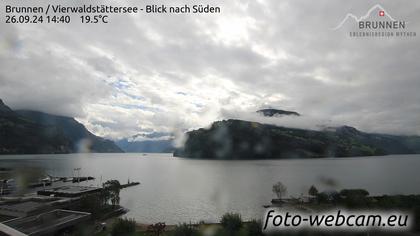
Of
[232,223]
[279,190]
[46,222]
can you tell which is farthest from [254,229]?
[279,190]

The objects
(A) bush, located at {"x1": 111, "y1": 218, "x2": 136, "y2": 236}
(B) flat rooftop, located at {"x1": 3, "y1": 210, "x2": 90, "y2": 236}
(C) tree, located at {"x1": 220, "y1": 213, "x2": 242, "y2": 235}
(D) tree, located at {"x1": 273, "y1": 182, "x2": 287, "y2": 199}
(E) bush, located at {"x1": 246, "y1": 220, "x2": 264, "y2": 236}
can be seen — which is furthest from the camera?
(D) tree, located at {"x1": 273, "y1": 182, "x2": 287, "y2": 199}

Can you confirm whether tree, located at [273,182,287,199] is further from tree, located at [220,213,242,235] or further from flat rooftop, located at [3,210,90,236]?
flat rooftop, located at [3,210,90,236]

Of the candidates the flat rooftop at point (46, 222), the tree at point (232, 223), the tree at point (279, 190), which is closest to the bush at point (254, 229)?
the tree at point (232, 223)

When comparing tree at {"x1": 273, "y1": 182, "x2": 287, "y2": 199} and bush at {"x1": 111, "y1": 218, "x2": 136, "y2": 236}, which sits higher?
bush at {"x1": 111, "y1": 218, "x2": 136, "y2": 236}

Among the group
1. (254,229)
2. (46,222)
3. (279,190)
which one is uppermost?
(254,229)

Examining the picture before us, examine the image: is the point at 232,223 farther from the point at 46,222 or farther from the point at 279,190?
the point at 279,190

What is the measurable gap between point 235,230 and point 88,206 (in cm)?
4416

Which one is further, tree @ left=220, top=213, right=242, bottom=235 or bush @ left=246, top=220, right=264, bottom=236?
tree @ left=220, top=213, right=242, bottom=235

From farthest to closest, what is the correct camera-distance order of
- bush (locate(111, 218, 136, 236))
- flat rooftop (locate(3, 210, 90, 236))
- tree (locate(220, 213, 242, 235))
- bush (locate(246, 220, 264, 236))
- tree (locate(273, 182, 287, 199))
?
tree (locate(273, 182, 287, 199)) → tree (locate(220, 213, 242, 235)) → flat rooftop (locate(3, 210, 90, 236)) → bush (locate(111, 218, 136, 236)) → bush (locate(246, 220, 264, 236))

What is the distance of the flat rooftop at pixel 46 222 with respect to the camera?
126ft

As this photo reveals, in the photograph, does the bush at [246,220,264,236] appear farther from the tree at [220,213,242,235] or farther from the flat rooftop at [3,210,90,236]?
the flat rooftop at [3,210,90,236]

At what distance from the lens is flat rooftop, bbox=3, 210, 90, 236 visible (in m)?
38.5

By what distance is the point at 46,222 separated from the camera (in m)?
42.9

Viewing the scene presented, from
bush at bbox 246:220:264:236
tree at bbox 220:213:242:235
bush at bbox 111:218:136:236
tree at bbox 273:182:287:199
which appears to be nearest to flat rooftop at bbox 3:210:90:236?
bush at bbox 111:218:136:236
